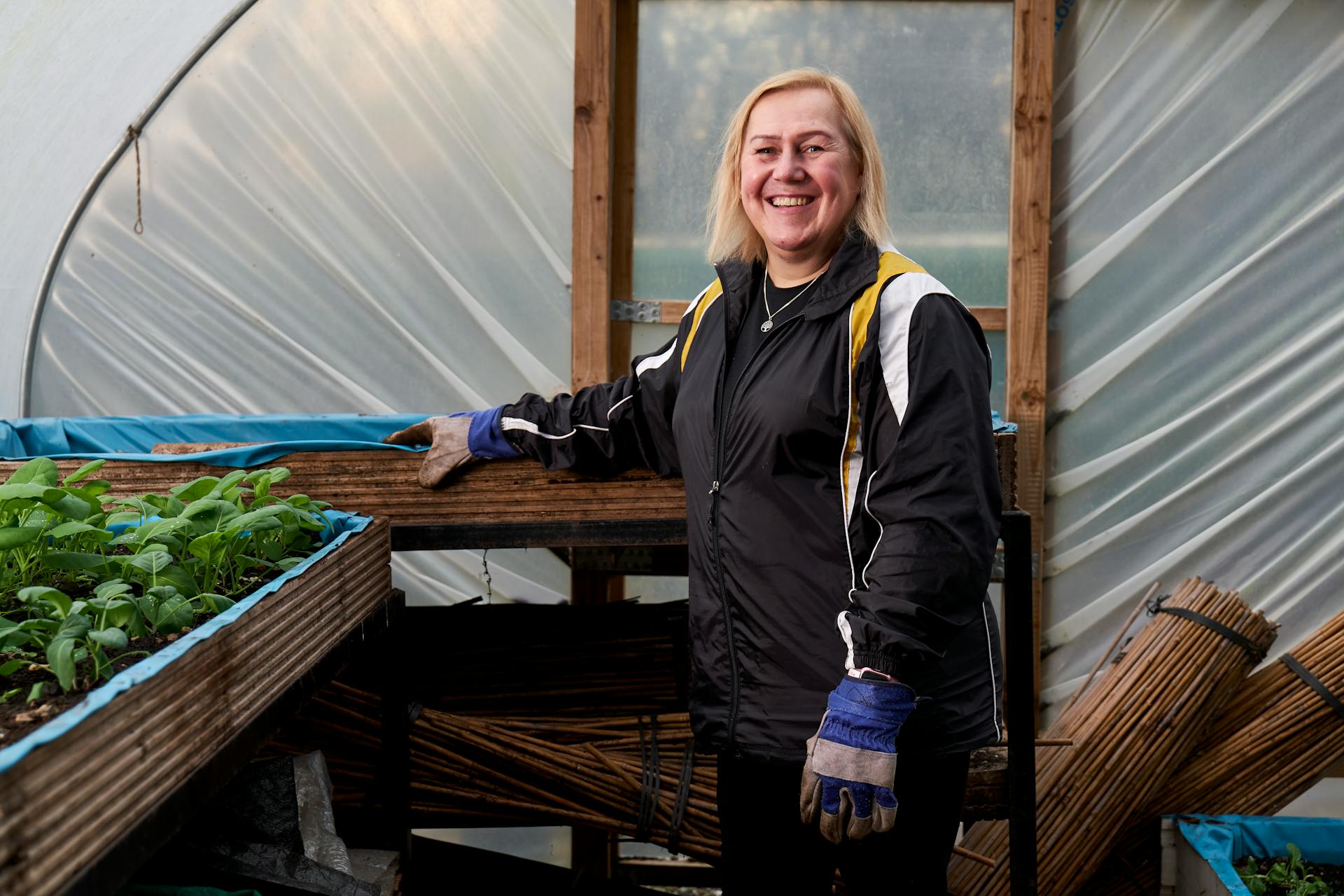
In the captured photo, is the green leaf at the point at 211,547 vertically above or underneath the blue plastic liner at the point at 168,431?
underneath

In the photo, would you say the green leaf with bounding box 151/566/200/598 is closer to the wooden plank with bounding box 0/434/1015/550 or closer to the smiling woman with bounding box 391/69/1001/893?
the wooden plank with bounding box 0/434/1015/550

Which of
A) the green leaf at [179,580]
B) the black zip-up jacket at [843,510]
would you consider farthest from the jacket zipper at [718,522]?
the green leaf at [179,580]

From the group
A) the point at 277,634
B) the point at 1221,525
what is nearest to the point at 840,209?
the point at 277,634

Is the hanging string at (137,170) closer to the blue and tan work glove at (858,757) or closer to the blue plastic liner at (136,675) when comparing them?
the blue plastic liner at (136,675)

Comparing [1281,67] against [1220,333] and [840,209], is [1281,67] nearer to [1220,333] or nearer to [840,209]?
[1220,333]

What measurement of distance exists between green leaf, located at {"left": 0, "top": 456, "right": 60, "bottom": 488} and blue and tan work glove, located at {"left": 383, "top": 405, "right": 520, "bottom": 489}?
0.65 meters

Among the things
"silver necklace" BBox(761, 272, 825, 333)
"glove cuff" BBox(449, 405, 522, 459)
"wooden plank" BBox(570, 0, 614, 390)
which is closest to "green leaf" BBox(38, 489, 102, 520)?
"glove cuff" BBox(449, 405, 522, 459)

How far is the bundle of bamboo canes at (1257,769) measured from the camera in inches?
117

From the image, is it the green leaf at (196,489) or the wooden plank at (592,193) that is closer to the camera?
the green leaf at (196,489)

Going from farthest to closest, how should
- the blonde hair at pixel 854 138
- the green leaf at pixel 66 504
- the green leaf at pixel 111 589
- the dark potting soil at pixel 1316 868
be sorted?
Result: the dark potting soil at pixel 1316 868 → the blonde hair at pixel 854 138 → the green leaf at pixel 66 504 → the green leaf at pixel 111 589

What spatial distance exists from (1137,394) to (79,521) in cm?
299

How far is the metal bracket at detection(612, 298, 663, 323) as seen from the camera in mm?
3461

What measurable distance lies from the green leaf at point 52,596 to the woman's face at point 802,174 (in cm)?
111

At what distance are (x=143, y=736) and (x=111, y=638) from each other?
154 mm
